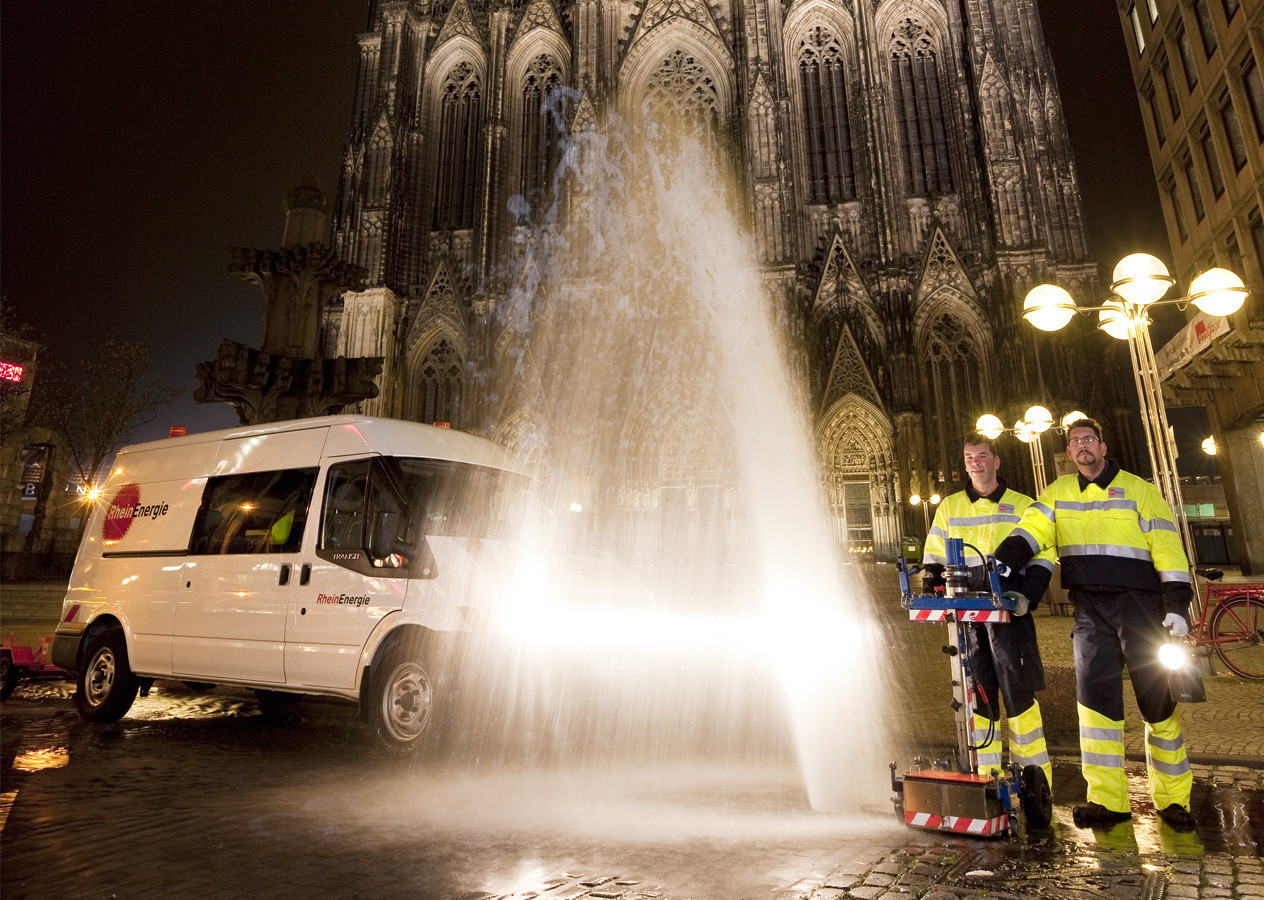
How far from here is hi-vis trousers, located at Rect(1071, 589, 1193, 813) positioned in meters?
3.16

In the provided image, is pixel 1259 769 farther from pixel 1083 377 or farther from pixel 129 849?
pixel 1083 377

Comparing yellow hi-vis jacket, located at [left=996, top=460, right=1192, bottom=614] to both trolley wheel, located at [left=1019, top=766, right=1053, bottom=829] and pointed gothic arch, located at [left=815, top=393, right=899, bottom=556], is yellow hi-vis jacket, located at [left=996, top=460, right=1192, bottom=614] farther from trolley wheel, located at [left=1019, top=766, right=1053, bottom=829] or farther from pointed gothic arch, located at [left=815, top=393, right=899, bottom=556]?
pointed gothic arch, located at [left=815, top=393, right=899, bottom=556]

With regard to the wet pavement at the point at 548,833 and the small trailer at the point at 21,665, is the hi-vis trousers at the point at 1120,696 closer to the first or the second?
the wet pavement at the point at 548,833

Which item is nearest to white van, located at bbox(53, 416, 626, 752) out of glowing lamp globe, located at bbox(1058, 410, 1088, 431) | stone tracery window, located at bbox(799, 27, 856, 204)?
glowing lamp globe, located at bbox(1058, 410, 1088, 431)

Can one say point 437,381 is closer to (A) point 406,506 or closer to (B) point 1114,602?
(A) point 406,506

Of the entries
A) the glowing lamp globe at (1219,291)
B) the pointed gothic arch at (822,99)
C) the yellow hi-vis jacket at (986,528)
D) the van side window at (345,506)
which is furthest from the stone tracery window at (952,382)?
the van side window at (345,506)

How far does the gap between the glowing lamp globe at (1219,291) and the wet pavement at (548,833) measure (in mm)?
3824

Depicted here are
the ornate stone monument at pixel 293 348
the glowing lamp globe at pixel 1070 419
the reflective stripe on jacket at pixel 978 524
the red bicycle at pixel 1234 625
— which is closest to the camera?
the reflective stripe on jacket at pixel 978 524

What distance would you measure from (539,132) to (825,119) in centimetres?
1026

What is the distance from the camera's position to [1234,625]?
23.5 ft

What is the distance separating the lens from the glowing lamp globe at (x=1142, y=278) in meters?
6.54

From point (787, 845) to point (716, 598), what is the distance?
11.6m

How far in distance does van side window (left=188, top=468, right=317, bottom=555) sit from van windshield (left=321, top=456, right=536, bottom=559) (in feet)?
0.90

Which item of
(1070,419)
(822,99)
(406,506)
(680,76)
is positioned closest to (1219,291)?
(1070,419)
